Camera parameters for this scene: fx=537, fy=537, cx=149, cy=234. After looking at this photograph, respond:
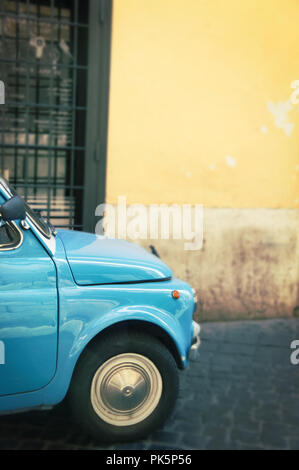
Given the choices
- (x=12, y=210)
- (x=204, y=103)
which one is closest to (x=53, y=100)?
(x=204, y=103)

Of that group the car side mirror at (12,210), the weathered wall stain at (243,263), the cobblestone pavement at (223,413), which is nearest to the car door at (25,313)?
the car side mirror at (12,210)

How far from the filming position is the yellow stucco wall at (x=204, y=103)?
6391 mm

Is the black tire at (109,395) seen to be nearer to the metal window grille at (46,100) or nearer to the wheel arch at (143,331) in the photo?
the wheel arch at (143,331)

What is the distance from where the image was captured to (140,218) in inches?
256

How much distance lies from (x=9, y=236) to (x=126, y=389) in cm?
128

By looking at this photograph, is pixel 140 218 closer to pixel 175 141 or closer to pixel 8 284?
pixel 175 141

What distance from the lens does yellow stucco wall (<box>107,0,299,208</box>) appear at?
21.0 feet

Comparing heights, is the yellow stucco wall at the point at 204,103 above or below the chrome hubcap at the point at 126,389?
above

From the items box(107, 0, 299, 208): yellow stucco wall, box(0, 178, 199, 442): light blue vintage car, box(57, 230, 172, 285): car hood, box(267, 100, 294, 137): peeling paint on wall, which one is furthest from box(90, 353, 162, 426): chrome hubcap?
box(267, 100, 294, 137): peeling paint on wall

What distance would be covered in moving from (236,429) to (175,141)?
3714mm

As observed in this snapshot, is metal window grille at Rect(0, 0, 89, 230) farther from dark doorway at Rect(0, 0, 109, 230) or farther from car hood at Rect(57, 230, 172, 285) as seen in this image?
car hood at Rect(57, 230, 172, 285)

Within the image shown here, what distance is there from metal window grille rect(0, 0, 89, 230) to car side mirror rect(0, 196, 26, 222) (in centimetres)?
332

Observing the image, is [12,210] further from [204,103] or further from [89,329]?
[204,103]

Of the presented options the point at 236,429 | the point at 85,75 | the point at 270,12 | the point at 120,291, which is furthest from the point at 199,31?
the point at 236,429
